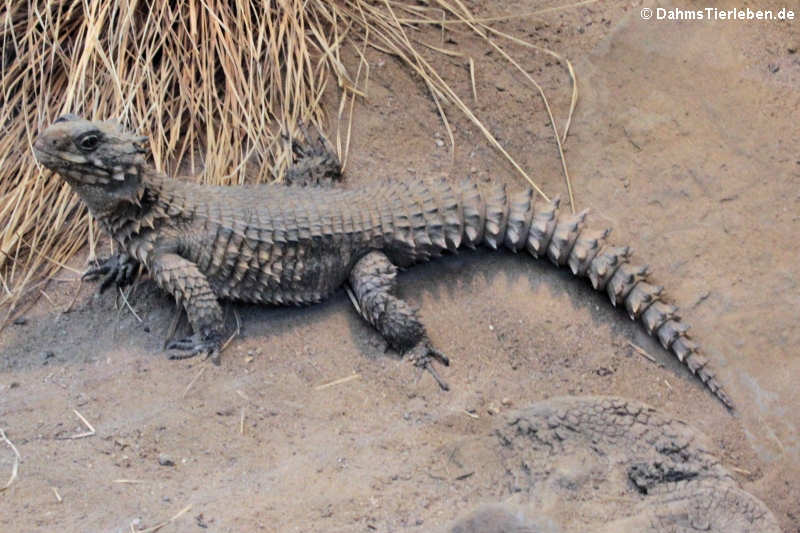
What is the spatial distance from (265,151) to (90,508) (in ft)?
7.07

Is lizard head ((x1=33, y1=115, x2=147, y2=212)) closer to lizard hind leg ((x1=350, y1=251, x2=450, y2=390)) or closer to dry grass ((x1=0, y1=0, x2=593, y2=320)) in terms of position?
dry grass ((x1=0, y1=0, x2=593, y2=320))

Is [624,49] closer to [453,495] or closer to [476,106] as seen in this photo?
[476,106]

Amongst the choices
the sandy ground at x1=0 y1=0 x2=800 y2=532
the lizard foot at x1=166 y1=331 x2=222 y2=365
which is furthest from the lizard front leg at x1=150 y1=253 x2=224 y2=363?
the sandy ground at x1=0 y1=0 x2=800 y2=532

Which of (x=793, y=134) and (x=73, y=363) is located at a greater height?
(x=793, y=134)

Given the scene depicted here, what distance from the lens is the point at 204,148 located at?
5164 mm

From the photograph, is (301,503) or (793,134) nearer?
(301,503)

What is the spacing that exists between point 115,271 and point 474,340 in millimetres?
1751

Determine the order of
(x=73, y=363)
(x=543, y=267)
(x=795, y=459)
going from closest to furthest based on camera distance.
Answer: (x=795, y=459) < (x=73, y=363) < (x=543, y=267)

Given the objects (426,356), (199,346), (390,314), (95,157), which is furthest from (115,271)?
(426,356)

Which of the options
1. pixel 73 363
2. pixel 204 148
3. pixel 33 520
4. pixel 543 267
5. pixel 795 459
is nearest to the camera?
pixel 33 520

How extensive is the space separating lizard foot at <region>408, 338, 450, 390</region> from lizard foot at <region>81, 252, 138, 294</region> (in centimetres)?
142

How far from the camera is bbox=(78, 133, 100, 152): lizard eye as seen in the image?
13.6 feet

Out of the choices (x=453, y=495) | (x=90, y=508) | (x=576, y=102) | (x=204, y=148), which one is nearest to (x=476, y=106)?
(x=576, y=102)

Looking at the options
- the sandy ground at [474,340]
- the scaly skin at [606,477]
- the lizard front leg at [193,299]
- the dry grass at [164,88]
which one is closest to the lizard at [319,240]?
the lizard front leg at [193,299]
